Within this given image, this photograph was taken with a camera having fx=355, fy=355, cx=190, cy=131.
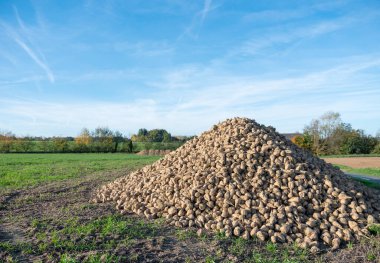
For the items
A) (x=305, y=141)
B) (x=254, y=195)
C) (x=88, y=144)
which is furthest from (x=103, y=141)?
(x=254, y=195)

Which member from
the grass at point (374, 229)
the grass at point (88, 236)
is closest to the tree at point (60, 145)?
the grass at point (88, 236)

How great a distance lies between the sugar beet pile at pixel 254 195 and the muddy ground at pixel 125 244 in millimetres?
297

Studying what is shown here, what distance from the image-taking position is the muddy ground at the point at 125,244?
15.2ft

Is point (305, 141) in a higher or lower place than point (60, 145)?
higher

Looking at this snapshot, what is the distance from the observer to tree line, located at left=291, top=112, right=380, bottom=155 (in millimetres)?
33031

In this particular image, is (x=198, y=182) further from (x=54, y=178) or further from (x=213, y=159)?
(x=54, y=178)

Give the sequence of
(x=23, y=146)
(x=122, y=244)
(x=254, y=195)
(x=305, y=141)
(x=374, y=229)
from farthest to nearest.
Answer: (x=23, y=146)
(x=305, y=141)
(x=254, y=195)
(x=374, y=229)
(x=122, y=244)

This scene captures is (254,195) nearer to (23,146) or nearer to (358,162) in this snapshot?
(358,162)

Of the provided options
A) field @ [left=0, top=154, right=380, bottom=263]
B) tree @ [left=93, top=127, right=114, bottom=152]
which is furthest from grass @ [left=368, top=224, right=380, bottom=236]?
tree @ [left=93, top=127, right=114, bottom=152]

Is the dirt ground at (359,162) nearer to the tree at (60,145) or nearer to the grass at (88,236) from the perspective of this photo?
the grass at (88,236)

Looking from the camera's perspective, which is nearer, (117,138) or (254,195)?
(254,195)

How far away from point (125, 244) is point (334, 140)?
31.8 meters

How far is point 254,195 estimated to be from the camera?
20.5 feet

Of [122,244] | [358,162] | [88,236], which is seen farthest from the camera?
[358,162]
